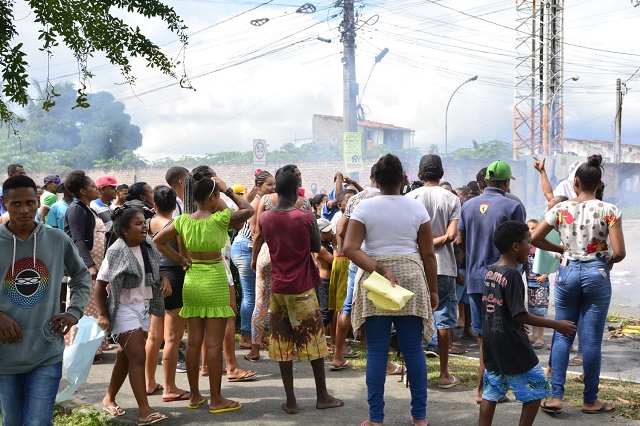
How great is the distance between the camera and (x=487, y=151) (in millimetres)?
40500

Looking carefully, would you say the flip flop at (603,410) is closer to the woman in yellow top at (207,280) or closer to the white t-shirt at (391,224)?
the white t-shirt at (391,224)

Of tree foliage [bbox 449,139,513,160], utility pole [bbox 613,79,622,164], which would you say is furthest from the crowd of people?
utility pole [bbox 613,79,622,164]

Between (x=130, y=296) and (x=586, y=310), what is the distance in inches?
144

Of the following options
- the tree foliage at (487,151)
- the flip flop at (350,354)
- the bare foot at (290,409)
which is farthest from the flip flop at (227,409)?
the tree foliage at (487,151)

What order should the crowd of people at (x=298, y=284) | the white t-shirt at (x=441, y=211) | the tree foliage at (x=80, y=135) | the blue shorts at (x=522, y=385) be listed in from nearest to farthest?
1. the crowd of people at (x=298, y=284)
2. the blue shorts at (x=522, y=385)
3. the white t-shirt at (x=441, y=211)
4. the tree foliage at (x=80, y=135)

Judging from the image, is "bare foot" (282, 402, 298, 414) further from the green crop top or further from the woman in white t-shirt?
the green crop top

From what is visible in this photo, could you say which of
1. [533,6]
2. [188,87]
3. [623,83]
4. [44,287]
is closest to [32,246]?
[44,287]

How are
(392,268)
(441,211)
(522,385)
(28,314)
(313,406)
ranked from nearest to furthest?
(28,314), (522,385), (392,268), (313,406), (441,211)

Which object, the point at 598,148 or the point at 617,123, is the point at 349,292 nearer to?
the point at 617,123

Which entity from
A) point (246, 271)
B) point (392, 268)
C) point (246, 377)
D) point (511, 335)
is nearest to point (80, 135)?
point (246, 271)

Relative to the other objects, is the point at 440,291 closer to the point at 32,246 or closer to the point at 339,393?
the point at 339,393

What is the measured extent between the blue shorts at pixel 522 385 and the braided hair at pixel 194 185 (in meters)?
2.67

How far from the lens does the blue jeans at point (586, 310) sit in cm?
552

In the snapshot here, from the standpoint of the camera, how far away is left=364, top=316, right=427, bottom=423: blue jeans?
5070 millimetres
